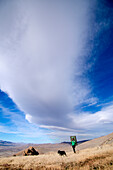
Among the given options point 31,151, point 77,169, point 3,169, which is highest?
point 77,169

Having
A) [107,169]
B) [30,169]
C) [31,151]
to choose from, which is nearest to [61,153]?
[30,169]

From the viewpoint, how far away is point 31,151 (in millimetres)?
34812

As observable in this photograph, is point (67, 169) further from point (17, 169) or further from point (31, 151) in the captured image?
point (31, 151)

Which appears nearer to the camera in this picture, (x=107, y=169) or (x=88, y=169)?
(x=107, y=169)

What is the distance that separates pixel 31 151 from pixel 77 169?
33125 mm

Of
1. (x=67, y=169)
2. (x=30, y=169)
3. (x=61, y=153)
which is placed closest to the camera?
(x=67, y=169)

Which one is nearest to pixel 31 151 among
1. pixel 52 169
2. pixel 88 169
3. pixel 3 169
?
pixel 3 169

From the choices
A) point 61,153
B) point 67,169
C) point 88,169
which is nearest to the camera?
point 88,169

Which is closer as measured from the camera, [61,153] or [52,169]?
[52,169]

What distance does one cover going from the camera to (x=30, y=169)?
32.3 feet

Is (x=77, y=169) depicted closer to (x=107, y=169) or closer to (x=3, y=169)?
(x=107, y=169)

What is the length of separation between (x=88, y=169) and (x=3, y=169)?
345 inches

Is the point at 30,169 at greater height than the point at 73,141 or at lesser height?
lesser

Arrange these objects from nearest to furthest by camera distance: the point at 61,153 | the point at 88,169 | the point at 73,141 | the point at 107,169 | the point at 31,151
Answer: the point at 107,169
the point at 88,169
the point at 61,153
the point at 73,141
the point at 31,151
